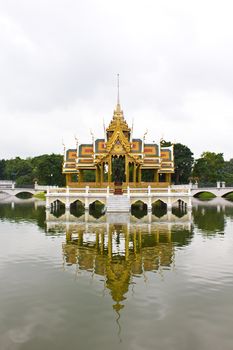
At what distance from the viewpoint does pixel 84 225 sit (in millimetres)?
24266

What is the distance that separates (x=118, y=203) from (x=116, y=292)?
22210mm

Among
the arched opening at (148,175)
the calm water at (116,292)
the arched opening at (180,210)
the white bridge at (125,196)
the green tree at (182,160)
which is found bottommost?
the calm water at (116,292)

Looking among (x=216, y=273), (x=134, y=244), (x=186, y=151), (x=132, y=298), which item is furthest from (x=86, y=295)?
(x=186, y=151)

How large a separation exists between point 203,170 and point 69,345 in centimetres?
6217

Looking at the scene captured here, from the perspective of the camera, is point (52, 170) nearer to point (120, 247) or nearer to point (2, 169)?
point (2, 169)

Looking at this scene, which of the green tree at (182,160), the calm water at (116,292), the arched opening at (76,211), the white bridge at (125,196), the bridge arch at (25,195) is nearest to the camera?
the calm water at (116,292)

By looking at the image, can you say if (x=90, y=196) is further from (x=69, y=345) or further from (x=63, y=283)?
(x=69, y=345)

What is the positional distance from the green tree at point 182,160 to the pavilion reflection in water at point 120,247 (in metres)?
33.2

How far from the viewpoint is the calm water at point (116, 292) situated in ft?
24.3

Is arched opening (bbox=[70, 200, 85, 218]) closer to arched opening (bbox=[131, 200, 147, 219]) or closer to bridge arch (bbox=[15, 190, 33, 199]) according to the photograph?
arched opening (bbox=[131, 200, 147, 219])

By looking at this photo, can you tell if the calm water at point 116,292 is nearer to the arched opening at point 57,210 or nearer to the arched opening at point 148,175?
the arched opening at point 57,210

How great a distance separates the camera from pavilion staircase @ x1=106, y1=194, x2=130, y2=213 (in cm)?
3191

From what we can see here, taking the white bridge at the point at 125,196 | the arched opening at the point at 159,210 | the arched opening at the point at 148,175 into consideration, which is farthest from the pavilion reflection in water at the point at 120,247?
the arched opening at the point at 148,175

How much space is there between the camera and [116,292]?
401 inches
